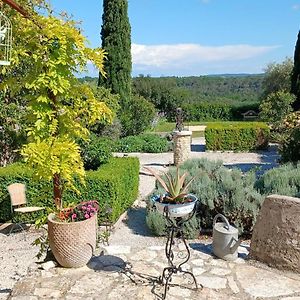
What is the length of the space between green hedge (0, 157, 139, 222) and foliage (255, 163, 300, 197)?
216 cm

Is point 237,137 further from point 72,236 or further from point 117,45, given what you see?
point 72,236

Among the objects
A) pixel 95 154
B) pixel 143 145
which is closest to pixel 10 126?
pixel 95 154

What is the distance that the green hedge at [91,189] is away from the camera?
5.90 m

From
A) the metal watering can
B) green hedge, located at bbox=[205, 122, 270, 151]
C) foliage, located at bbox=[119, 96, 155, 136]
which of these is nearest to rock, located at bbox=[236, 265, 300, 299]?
the metal watering can

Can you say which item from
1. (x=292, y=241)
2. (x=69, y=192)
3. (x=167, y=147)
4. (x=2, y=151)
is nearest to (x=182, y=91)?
Result: (x=167, y=147)

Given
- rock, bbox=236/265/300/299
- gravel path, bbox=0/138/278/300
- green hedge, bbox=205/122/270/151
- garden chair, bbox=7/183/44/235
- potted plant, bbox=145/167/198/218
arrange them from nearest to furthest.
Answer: potted plant, bbox=145/167/198/218
rock, bbox=236/265/300/299
gravel path, bbox=0/138/278/300
garden chair, bbox=7/183/44/235
green hedge, bbox=205/122/270/151

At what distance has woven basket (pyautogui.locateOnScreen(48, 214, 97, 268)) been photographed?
3469mm

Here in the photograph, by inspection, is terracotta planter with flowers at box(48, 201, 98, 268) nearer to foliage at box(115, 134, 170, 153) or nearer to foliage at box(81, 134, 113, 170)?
foliage at box(81, 134, 113, 170)

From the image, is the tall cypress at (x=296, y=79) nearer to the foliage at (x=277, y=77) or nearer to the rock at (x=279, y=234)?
the foliage at (x=277, y=77)

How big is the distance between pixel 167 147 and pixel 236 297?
36.2 feet

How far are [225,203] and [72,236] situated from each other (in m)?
2.68

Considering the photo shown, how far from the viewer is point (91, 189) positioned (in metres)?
5.91

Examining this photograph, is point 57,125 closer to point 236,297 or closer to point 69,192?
point 236,297

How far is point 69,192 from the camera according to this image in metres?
6.11
